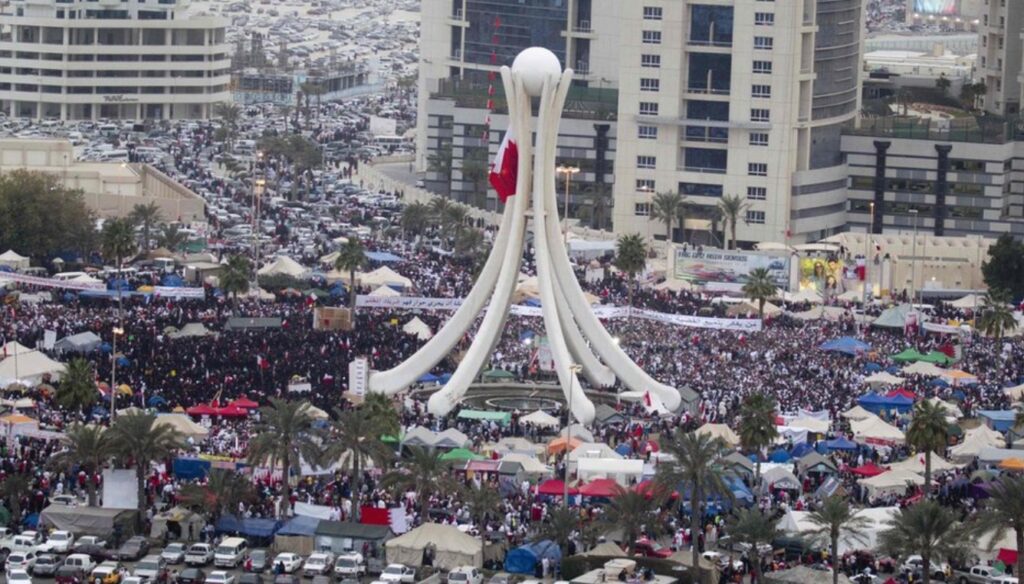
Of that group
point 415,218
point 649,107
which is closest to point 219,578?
point 415,218

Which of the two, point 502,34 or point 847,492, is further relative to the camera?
point 502,34

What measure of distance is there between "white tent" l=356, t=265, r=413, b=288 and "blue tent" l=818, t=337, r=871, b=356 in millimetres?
19058

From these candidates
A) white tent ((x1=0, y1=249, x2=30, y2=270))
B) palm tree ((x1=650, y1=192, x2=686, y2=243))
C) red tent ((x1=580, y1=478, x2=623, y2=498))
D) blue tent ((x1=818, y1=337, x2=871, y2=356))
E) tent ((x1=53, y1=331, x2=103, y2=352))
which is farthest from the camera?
palm tree ((x1=650, y1=192, x2=686, y2=243))

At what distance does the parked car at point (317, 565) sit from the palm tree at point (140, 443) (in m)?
5.58

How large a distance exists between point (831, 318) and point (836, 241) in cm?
1579

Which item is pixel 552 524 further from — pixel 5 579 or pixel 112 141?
pixel 112 141

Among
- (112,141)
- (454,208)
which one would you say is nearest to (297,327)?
(454,208)

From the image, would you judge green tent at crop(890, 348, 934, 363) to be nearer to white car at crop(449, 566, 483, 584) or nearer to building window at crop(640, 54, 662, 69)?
white car at crop(449, 566, 483, 584)

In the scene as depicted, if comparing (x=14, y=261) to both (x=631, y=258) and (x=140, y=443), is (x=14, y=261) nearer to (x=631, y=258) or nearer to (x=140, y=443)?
(x=631, y=258)

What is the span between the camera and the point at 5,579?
77.1 metres

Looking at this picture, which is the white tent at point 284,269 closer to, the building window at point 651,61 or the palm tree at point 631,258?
the palm tree at point 631,258

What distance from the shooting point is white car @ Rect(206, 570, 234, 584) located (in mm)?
78000

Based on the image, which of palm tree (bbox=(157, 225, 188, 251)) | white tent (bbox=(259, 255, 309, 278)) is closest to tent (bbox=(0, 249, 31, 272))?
palm tree (bbox=(157, 225, 188, 251))

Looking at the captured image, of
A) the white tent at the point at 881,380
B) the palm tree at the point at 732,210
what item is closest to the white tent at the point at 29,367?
the white tent at the point at 881,380
